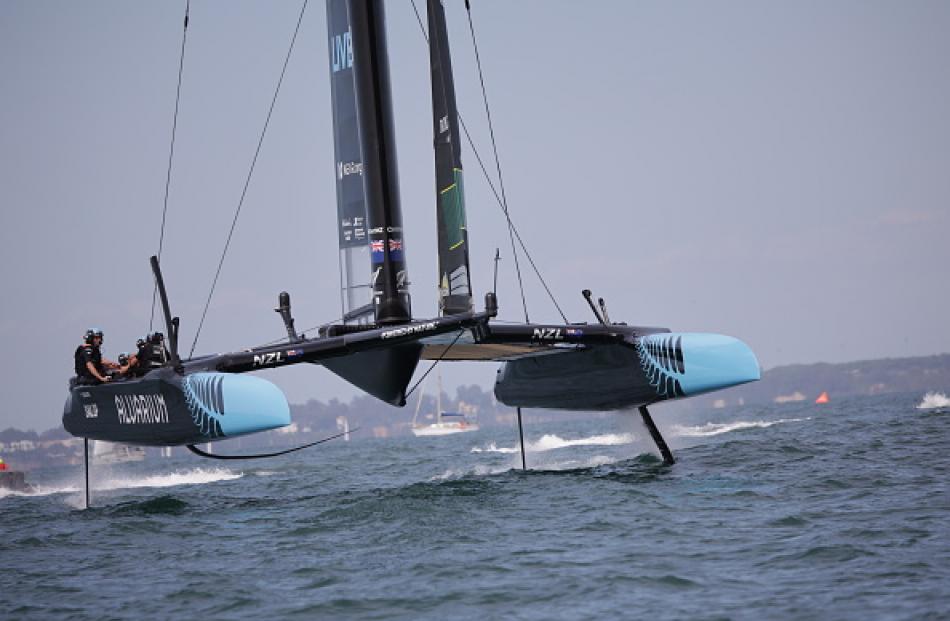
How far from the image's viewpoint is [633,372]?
9.55 meters

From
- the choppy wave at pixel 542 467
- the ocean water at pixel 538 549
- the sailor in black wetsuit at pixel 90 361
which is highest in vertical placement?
the sailor in black wetsuit at pixel 90 361

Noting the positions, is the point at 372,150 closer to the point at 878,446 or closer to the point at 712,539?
the point at 712,539

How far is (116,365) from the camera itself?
10.4m

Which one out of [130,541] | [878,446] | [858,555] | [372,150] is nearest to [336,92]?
[372,150]

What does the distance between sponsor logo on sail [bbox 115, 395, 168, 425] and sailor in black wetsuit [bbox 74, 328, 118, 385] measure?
0.62 metres

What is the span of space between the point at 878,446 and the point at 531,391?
3269mm

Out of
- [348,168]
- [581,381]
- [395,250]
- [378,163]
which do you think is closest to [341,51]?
[348,168]

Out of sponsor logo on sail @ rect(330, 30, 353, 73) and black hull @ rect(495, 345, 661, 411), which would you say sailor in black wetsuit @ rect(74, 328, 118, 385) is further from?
black hull @ rect(495, 345, 661, 411)

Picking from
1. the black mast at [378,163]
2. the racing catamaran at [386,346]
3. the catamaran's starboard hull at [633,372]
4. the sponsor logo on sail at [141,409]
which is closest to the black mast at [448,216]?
the racing catamaran at [386,346]

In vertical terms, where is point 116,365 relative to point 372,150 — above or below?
below

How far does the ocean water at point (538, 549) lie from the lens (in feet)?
15.7

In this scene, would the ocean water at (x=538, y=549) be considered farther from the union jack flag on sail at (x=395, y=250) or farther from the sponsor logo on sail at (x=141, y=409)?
the union jack flag on sail at (x=395, y=250)

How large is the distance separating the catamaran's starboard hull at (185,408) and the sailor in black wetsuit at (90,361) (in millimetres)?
173

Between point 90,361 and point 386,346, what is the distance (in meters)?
2.90
